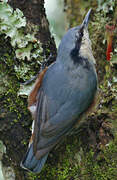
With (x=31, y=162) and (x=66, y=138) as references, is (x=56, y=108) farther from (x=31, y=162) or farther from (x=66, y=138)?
(x=31, y=162)

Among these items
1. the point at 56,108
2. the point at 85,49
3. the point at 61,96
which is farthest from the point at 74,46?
the point at 56,108

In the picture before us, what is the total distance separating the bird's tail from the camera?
8.18 ft

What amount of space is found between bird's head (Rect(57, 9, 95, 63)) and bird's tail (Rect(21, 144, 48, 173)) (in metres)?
0.86

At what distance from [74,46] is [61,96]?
48 centimetres

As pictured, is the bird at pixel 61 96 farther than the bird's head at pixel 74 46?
No

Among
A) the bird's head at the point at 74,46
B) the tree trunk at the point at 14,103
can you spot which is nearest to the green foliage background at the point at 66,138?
the tree trunk at the point at 14,103

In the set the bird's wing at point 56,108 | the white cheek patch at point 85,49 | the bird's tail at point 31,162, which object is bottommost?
the bird's tail at point 31,162

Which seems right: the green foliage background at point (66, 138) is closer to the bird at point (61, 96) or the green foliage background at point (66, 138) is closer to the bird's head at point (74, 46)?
the bird at point (61, 96)

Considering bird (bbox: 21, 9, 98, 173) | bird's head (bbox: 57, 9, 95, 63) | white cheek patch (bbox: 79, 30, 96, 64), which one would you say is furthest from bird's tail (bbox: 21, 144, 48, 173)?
white cheek patch (bbox: 79, 30, 96, 64)

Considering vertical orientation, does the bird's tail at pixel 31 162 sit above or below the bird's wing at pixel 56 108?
below

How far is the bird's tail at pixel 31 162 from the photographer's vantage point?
2.49m

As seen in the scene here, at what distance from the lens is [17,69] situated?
2.63 metres

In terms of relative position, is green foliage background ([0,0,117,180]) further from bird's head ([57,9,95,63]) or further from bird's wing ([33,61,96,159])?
bird's head ([57,9,95,63])

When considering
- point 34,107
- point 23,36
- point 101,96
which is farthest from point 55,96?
point 23,36
